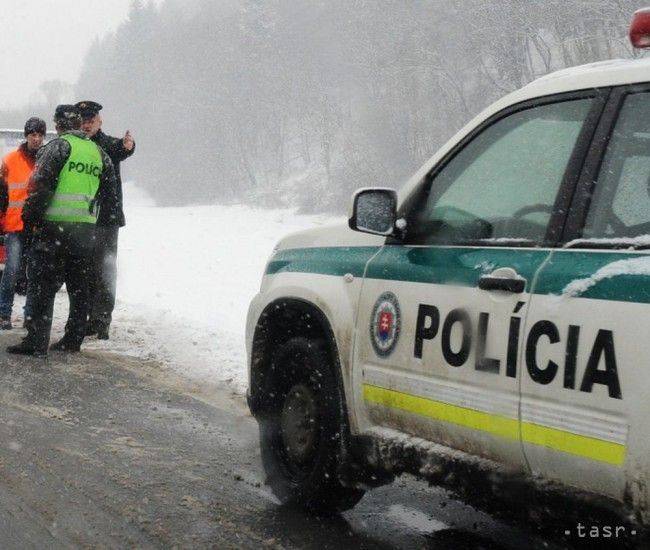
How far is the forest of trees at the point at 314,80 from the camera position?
123 feet

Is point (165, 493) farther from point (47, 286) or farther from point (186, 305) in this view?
point (186, 305)

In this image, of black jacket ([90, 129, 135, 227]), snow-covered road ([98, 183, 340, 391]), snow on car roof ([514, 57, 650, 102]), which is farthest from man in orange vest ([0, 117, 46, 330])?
snow on car roof ([514, 57, 650, 102])

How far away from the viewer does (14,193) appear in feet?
30.3

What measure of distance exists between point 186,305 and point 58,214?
362cm

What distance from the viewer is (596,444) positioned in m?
2.68

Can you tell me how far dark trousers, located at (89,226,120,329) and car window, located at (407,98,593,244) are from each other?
5442 mm

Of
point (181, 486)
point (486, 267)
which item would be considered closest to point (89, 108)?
point (181, 486)

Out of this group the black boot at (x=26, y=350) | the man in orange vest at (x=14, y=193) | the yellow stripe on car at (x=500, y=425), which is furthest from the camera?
the man in orange vest at (x=14, y=193)

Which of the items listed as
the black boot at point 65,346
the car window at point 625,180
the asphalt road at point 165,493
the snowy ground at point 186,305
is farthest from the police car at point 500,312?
the black boot at point 65,346

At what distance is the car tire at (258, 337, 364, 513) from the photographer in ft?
13.3

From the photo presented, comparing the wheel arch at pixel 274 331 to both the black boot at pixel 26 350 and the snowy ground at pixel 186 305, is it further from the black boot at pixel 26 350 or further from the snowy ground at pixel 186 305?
the black boot at pixel 26 350

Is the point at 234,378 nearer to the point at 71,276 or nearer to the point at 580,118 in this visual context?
the point at 71,276

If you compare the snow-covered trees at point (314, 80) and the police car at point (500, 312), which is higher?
the snow-covered trees at point (314, 80)

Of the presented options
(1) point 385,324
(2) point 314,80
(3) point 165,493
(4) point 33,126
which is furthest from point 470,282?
(2) point 314,80
